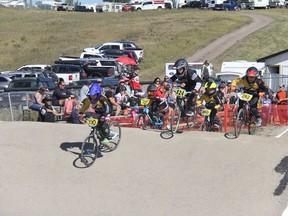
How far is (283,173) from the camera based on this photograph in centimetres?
1074

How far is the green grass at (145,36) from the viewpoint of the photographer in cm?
4775

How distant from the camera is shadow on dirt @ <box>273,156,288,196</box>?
32.7ft

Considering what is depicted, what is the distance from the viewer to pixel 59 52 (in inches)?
2039

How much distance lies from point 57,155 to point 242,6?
72559 mm

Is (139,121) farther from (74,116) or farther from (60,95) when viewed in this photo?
(60,95)

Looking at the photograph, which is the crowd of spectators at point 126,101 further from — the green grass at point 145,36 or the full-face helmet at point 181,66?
the green grass at point 145,36

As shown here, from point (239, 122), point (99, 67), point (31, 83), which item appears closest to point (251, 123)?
point (239, 122)

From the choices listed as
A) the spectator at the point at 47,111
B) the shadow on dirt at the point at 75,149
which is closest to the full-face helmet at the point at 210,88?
the shadow on dirt at the point at 75,149

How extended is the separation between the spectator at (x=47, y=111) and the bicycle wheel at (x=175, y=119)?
455 cm

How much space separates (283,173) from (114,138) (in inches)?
166

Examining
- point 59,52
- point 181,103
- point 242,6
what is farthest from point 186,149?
point 242,6

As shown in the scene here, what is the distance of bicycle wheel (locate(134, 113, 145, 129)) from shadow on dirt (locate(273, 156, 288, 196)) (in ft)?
13.7

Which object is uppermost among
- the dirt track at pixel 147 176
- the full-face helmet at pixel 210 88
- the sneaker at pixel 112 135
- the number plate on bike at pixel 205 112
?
the full-face helmet at pixel 210 88

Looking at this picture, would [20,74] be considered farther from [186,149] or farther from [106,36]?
[106,36]
